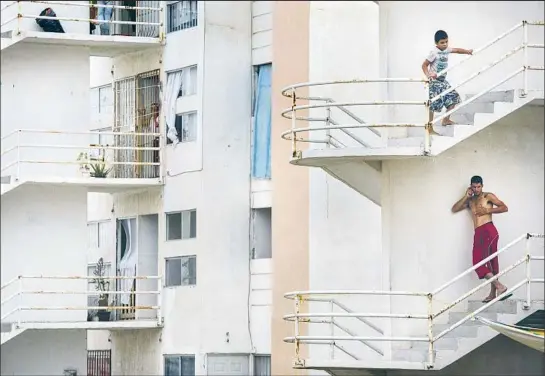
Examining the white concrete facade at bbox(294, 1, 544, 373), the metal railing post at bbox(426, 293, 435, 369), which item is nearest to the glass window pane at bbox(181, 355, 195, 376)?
the white concrete facade at bbox(294, 1, 544, 373)

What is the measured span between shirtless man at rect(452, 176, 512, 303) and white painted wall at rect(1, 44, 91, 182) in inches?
400

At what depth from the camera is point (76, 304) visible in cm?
3628

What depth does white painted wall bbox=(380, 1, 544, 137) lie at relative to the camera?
28.9m

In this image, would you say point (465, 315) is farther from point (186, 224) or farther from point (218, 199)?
point (186, 224)

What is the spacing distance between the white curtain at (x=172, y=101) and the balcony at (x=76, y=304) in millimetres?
2475

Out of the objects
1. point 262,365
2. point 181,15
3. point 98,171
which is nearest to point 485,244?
point 262,365

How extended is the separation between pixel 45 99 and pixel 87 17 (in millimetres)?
1621

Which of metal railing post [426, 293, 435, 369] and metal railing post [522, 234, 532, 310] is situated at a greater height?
metal railing post [522, 234, 532, 310]

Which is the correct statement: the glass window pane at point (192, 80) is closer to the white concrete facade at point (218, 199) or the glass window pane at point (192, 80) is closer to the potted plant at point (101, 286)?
the white concrete facade at point (218, 199)

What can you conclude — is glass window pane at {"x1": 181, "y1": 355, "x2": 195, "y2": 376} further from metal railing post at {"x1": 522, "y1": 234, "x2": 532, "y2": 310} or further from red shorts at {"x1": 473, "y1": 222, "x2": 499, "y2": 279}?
metal railing post at {"x1": 522, "y1": 234, "x2": 532, "y2": 310}

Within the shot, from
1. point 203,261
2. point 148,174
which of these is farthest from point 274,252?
point 148,174

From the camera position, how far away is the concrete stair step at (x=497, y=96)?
92.1 feet

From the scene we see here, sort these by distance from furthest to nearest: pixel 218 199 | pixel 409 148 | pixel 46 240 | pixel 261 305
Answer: pixel 46 240 → pixel 218 199 → pixel 261 305 → pixel 409 148

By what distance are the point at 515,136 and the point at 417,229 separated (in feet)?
5.93
